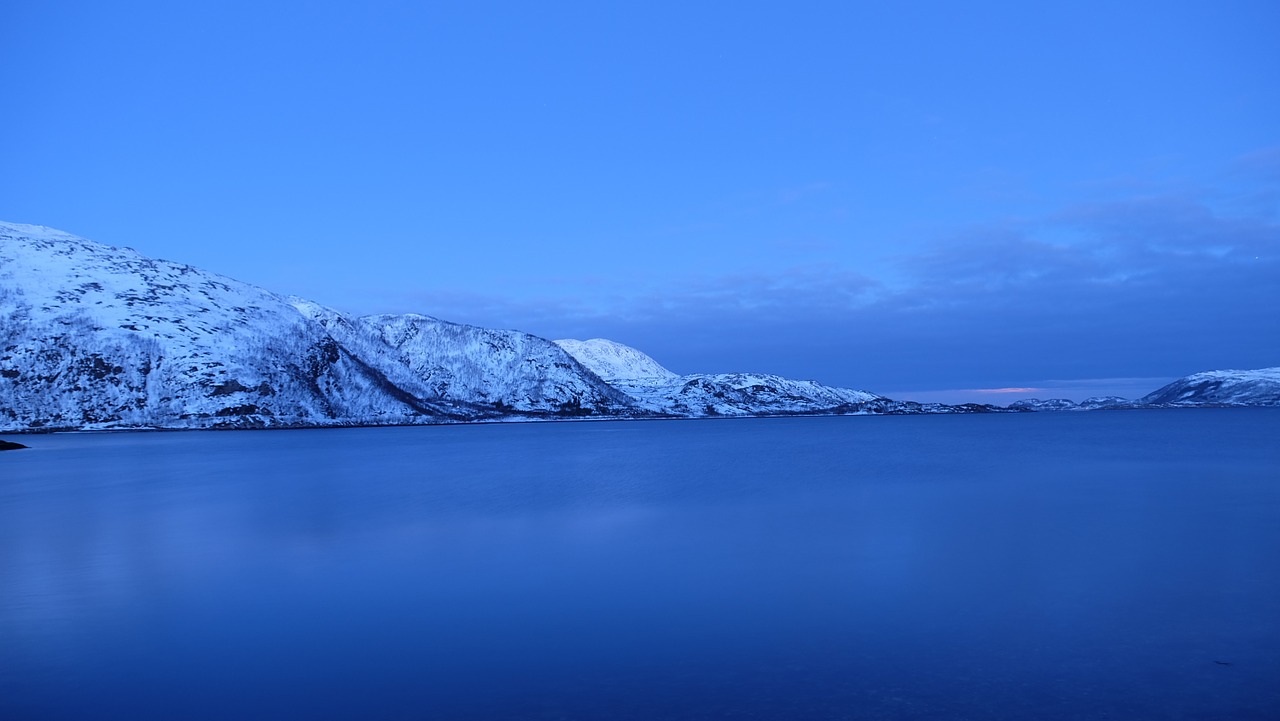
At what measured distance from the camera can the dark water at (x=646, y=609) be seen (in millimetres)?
9953

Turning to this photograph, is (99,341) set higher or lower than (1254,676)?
higher

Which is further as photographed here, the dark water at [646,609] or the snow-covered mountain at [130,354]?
the snow-covered mountain at [130,354]

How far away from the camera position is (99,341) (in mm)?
164625

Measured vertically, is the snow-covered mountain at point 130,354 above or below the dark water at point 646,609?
above

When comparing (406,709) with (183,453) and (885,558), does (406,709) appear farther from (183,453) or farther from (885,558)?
(183,453)

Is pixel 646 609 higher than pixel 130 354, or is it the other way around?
pixel 130 354

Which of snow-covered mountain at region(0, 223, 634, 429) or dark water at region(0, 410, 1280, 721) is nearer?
dark water at region(0, 410, 1280, 721)

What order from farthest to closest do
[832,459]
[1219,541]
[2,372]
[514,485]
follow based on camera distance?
[2,372]
[832,459]
[514,485]
[1219,541]

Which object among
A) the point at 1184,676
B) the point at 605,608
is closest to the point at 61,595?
the point at 605,608

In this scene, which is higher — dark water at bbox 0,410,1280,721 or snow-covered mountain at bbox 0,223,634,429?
snow-covered mountain at bbox 0,223,634,429

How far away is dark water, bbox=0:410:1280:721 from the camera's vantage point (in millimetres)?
9953

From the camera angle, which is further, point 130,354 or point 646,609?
point 130,354

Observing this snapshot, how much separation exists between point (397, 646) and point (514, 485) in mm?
32199

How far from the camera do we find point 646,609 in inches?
586
